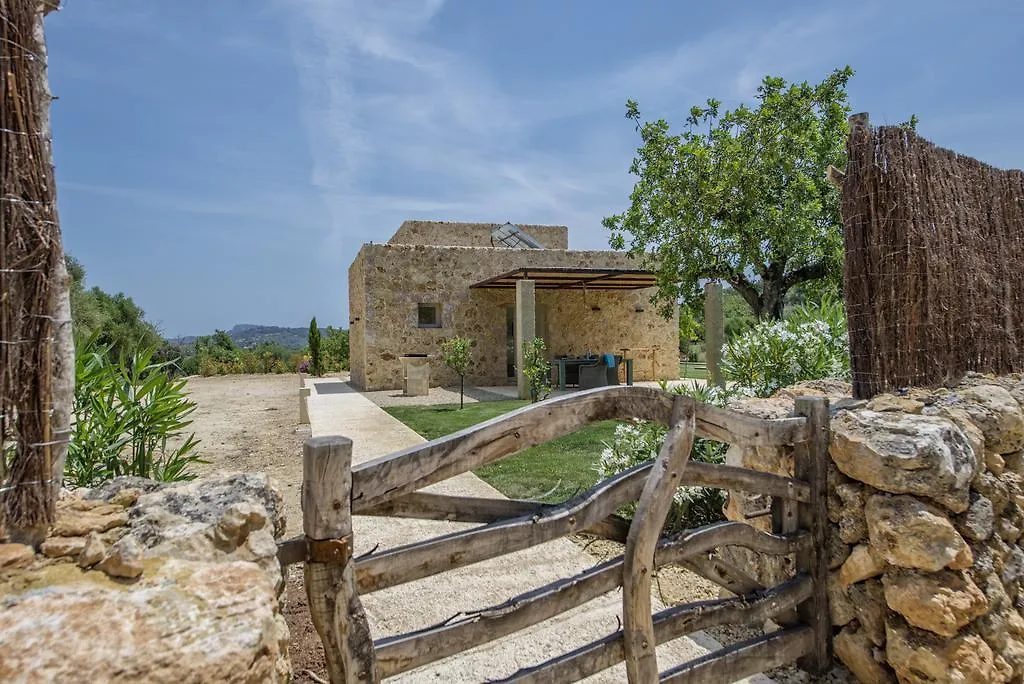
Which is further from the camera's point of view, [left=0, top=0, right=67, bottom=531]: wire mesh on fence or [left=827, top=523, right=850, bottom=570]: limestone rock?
[left=827, top=523, right=850, bottom=570]: limestone rock

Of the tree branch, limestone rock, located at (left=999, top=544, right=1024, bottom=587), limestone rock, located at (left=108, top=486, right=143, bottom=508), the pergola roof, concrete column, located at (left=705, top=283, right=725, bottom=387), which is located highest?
the pergola roof

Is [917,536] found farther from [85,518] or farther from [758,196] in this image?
[758,196]

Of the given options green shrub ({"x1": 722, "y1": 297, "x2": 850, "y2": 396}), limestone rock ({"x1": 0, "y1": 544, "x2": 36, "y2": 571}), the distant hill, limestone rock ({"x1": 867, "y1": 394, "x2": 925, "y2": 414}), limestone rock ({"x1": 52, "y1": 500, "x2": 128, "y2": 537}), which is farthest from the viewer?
the distant hill

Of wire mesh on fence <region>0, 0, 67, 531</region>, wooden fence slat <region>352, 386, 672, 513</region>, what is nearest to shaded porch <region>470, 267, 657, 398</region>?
wooden fence slat <region>352, 386, 672, 513</region>

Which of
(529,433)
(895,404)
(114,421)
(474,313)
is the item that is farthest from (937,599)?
(474,313)

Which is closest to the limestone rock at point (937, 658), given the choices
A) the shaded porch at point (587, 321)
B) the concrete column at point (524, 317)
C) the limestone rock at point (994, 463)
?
the limestone rock at point (994, 463)

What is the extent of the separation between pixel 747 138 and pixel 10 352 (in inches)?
458

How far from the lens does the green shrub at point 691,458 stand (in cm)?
388

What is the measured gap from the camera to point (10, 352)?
128 cm

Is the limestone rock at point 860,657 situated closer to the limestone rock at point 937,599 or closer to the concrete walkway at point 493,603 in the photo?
the limestone rock at point 937,599

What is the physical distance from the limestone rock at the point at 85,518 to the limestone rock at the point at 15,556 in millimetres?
70

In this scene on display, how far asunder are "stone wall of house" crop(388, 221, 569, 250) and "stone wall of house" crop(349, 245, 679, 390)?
2.97 m

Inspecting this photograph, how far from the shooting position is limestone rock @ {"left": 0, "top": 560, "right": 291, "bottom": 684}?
3.50 feet

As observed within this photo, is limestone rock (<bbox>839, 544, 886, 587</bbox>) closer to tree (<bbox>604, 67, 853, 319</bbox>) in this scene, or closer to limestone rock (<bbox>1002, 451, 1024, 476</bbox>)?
limestone rock (<bbox>1002, 451, 1024, 476</bbox>)
